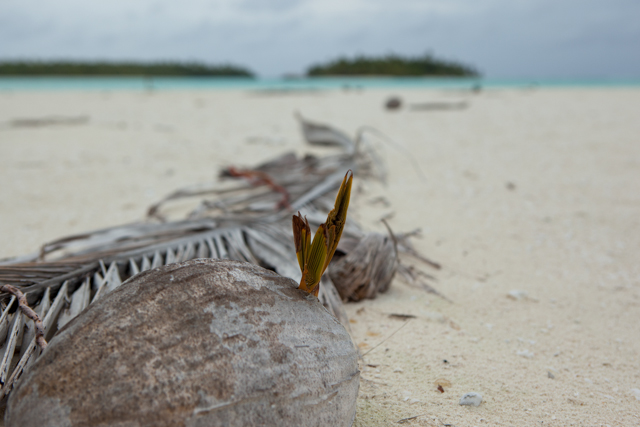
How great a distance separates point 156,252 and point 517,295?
62.1 inches

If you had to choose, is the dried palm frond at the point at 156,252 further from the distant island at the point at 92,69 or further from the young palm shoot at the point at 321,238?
the distant island at the point at 92,69

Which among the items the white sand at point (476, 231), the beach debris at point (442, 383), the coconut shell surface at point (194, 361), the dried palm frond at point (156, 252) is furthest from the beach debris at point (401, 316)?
the coconut shell surface at point (194, 361)

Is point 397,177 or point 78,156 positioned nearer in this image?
point 397,177

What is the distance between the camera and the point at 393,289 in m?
2.06

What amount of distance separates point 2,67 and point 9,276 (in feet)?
143

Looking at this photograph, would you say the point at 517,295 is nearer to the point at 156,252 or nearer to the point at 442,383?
the point at 442,383

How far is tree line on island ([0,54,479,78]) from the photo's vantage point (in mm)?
37094

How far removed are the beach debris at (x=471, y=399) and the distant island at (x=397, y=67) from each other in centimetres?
4081

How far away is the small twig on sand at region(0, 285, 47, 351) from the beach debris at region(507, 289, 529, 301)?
1820 millimetres

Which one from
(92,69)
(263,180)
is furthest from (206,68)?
(263,180)

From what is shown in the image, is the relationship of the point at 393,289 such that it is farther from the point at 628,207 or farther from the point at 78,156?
the point at 78,156

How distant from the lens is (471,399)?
4.21 feet

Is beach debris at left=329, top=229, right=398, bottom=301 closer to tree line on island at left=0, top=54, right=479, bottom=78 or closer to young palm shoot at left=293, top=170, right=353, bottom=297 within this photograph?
young palm shoot at left=293, top=170, right=353, bottom=297

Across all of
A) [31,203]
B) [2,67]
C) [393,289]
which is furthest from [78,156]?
[2,67]
